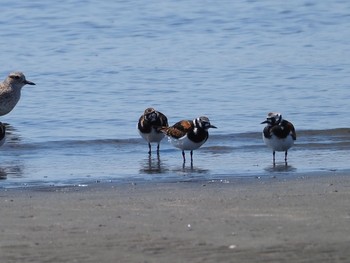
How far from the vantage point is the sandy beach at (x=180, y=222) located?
775 centimetres

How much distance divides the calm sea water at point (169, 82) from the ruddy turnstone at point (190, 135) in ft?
0.73

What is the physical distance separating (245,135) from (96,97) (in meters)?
3.56

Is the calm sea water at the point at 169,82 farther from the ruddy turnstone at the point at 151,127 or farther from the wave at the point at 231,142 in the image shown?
the ruddy turnstone at the point at 151,127

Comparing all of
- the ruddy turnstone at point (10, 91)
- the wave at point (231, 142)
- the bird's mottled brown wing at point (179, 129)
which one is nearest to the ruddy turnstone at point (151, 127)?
the bird's mottled brown wing at point (179, 129)

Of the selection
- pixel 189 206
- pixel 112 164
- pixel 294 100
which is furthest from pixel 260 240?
pixel 294 100

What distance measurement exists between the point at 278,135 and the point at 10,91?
587cm

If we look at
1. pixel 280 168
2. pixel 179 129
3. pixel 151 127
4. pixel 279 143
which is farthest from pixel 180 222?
pixel 151 127

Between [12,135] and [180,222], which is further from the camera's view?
[12,135]

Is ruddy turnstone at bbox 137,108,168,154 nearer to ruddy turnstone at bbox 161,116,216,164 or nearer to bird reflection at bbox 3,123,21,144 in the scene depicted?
ruddy turnstone at bbox 161,116,216,164

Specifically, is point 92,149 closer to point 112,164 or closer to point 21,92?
point 112,164

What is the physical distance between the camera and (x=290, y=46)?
863 inches

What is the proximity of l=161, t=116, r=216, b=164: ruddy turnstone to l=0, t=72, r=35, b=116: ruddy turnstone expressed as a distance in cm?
439

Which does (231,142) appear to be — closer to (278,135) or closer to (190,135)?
(190,135)

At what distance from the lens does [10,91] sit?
682 inches
